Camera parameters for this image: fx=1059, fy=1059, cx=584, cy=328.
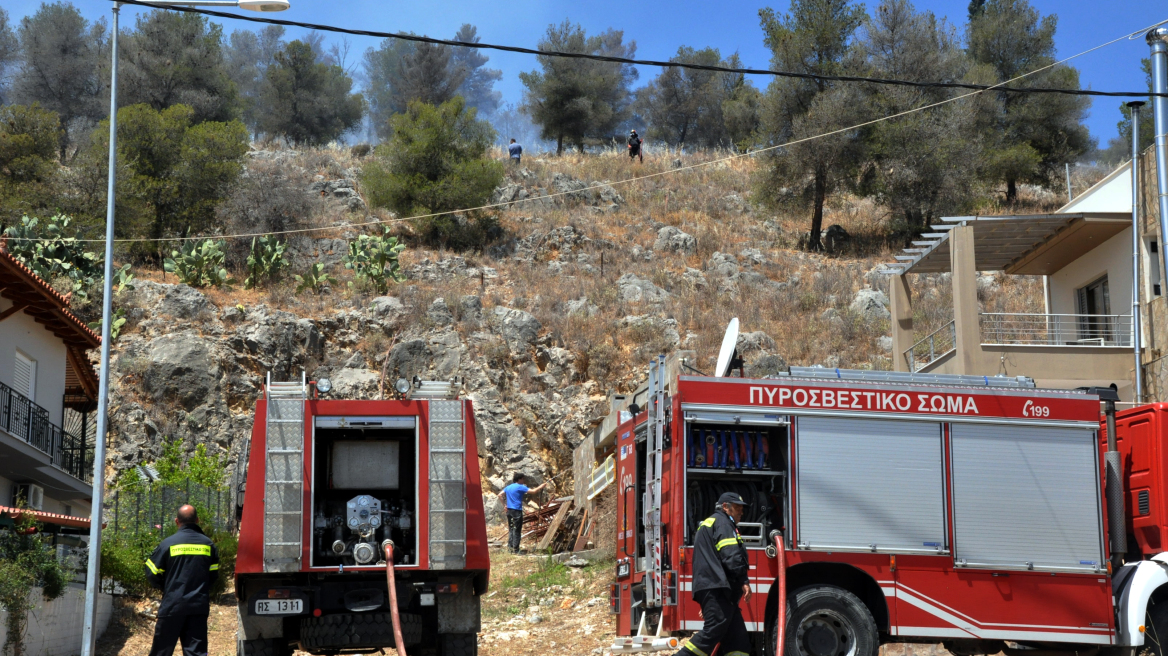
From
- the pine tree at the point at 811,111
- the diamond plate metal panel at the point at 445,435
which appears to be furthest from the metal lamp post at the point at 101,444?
the pine tree at the point at 811,111

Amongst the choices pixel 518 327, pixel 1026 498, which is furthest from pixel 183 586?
pixel 518 327

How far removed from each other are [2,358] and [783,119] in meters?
28.5

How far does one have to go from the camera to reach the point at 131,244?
33.8 m

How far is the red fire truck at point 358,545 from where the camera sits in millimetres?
9000

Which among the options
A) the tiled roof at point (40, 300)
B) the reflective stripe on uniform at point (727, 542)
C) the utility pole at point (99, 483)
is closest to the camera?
the reflective stripe on uniform at point (727, 542)

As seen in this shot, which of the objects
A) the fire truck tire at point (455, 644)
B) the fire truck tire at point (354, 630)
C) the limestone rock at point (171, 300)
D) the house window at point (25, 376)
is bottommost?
the fire truck tire at point (455, 644)

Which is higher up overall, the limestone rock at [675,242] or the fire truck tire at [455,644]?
the limestone rock at [675,242]

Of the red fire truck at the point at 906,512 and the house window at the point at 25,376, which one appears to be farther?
the house window at the point at 25,376

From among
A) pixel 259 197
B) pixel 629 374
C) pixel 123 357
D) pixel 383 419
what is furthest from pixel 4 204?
pixel 383 419

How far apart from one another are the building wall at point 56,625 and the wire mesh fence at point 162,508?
2492 millimetres

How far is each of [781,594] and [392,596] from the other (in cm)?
319

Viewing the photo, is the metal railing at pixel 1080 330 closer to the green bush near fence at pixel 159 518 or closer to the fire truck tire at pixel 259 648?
the green bush near fence at pixel 159 518

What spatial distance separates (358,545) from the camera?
934 centimetres

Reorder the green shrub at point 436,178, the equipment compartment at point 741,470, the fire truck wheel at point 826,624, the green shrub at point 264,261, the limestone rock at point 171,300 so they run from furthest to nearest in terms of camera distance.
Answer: the green shrub at point 436,178, the green shrub at point 264,261, the limestone rock at point 171,300, the equipment compartment at point 741,470, the fire truck wheel at point 826,624
